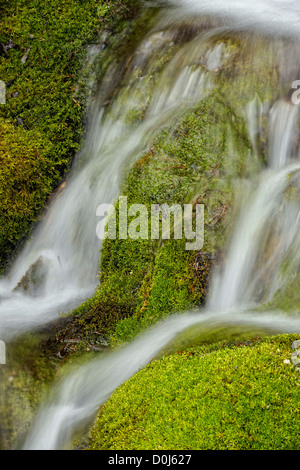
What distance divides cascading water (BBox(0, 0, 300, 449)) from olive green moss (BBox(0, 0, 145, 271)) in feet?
1.12

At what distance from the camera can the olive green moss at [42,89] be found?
21.2 ft

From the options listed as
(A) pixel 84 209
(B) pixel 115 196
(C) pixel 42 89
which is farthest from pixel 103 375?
(C) pixel 42 89

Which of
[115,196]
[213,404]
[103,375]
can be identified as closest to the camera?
[213,404]

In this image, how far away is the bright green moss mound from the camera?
9.98 ft

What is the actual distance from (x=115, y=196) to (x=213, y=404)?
3573 mm

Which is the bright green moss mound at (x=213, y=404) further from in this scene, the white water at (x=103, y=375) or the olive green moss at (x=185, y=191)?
the olive green moss at (x=185, y=191)

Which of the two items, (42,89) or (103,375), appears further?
(42,89)

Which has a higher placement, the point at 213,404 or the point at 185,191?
the point at 185,191

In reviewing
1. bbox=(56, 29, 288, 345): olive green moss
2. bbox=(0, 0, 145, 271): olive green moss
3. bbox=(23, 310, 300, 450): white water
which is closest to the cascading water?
bbox=(23, 310, 300, 450): white water

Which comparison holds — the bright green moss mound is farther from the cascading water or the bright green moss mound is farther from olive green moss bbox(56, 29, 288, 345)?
olive green moss bbox(56, 29, 288, 345)

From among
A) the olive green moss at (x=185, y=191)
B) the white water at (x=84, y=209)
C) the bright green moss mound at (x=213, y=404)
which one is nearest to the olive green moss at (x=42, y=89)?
the white water at (x=84, y=209)

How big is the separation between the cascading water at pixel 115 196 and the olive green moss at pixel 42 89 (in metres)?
0.34

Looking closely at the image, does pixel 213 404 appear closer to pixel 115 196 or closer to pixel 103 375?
pixel 103 375

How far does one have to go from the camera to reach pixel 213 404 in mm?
3230
